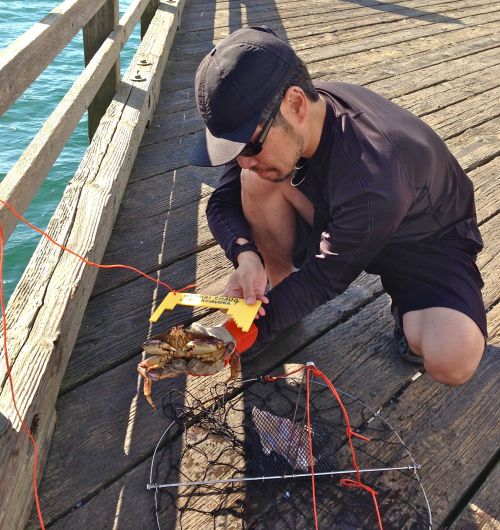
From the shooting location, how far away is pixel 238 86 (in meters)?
1.93

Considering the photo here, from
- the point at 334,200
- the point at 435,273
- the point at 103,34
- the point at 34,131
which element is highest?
the point at 334,200

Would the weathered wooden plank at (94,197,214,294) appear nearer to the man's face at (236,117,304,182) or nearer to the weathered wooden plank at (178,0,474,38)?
the man's face at (236,117,304,182)

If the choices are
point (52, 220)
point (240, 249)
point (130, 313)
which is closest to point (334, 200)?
point (240, 249)

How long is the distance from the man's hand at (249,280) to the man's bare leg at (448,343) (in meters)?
0.63

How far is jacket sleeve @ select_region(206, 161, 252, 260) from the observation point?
2678 millimetres

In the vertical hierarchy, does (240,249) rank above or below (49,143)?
below

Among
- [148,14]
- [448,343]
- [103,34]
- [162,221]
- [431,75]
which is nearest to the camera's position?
[448,343]

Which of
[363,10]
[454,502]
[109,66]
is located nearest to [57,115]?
[109,66]

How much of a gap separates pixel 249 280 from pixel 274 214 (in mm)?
406

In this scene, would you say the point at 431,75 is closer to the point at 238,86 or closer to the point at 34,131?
the point at 238,86

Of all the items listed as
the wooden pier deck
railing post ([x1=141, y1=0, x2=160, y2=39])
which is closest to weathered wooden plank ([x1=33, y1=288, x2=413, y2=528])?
the wooden pier deck

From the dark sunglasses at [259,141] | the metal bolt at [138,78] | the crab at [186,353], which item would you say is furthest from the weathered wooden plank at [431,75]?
the crab at [186,353]

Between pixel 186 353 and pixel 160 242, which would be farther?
pixel 160 242

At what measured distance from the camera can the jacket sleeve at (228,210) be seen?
268cm
